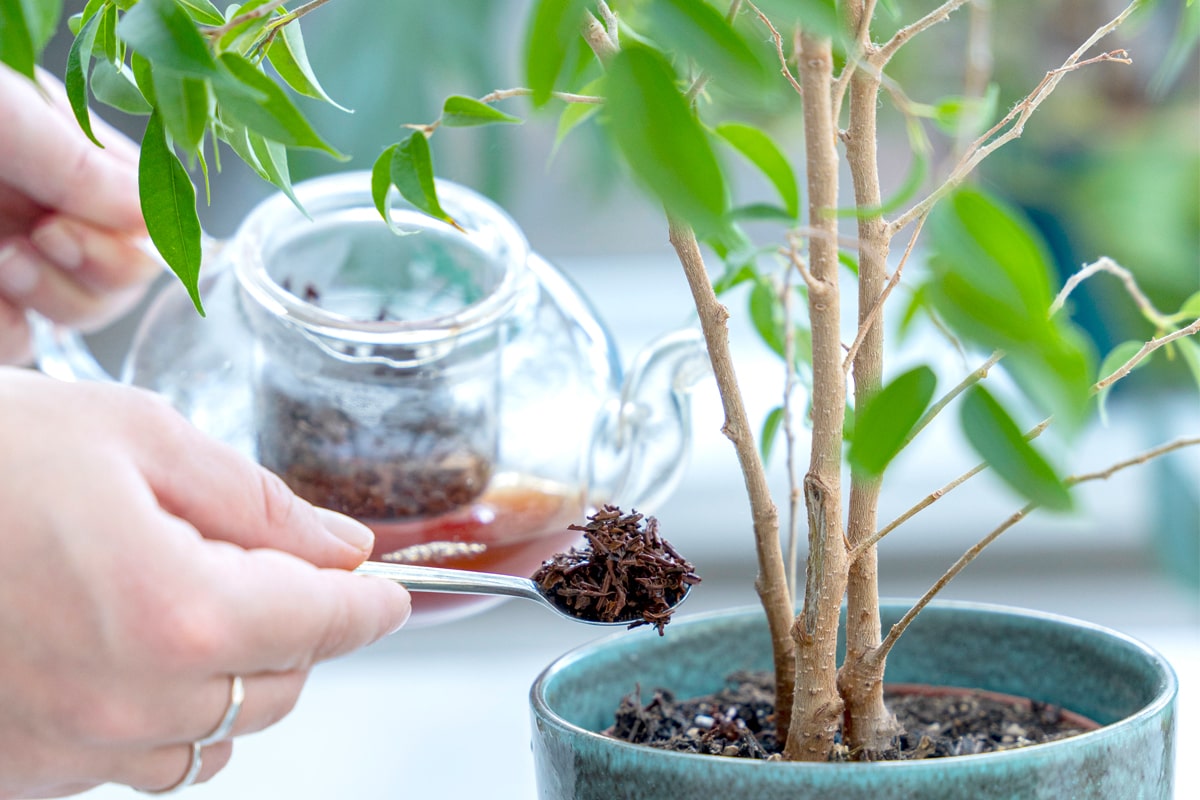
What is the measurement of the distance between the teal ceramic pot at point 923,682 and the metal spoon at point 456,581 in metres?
0.03

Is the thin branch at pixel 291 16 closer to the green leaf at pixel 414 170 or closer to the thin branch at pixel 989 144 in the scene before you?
the green leaf at pixel 414 170

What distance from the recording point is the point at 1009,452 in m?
0.23

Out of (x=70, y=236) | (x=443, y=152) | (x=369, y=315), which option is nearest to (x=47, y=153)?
(x=70, y=236)

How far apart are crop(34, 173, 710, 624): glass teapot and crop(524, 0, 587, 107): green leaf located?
317 millimetres

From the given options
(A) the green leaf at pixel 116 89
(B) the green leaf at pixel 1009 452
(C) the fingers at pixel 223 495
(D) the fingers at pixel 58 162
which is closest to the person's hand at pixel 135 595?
(C) the fingers at pixel 223 495

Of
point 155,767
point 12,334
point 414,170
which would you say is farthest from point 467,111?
point 12,334

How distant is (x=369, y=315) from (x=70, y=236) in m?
0.21

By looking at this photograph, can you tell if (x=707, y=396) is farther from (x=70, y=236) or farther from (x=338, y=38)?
(x=70, y=236)

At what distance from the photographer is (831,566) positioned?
14.6 inches

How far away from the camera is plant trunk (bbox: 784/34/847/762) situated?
33 cm

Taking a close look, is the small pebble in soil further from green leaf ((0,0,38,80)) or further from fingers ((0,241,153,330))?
fingers ((0,241,153,330))

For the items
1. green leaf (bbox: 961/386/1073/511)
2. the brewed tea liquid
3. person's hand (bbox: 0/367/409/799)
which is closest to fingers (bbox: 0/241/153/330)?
the brewed tea liquid

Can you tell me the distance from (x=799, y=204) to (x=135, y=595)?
0.21 meters

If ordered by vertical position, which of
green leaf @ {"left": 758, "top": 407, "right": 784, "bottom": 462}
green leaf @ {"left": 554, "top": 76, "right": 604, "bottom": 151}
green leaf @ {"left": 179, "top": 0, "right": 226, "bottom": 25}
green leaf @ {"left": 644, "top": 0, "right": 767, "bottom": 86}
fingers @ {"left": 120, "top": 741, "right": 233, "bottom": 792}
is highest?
green leaf @ {"left": 554, "top": 76, "right": 604, "bottom": 151}
